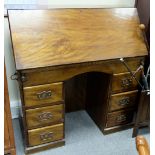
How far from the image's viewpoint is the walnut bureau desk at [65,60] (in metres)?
1.36

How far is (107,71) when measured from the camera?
1550 mm

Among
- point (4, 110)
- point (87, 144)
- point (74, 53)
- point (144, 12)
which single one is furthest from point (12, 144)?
point (144, 12)

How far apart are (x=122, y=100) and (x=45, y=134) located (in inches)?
26.1

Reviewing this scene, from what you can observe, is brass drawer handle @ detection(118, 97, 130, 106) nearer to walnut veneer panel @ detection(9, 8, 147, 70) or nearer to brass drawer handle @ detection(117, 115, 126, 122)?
brass drawer handle @ detection(117, 115, 126, 122)

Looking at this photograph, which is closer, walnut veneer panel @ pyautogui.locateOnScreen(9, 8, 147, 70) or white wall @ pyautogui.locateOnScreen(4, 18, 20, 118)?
walnut veneer panel @ pyautogui.locateOnScreen(9, 8, 147, 70)

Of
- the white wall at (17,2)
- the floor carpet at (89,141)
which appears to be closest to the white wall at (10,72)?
the white wall at (17,2)

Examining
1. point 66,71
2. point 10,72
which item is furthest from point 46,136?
point 10,72

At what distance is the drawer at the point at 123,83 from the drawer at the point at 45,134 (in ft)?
1.66

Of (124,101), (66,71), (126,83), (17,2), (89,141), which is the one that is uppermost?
(17,2)

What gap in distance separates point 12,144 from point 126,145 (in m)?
0.90

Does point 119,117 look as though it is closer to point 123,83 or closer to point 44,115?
point 123,83

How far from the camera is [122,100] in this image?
5.69ft

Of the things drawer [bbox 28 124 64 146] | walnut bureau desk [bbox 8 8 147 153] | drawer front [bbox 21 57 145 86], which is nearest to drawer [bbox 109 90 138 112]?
walnut bureau desk [bbox 8 8 147 153]

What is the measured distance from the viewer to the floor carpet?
1676 mm
